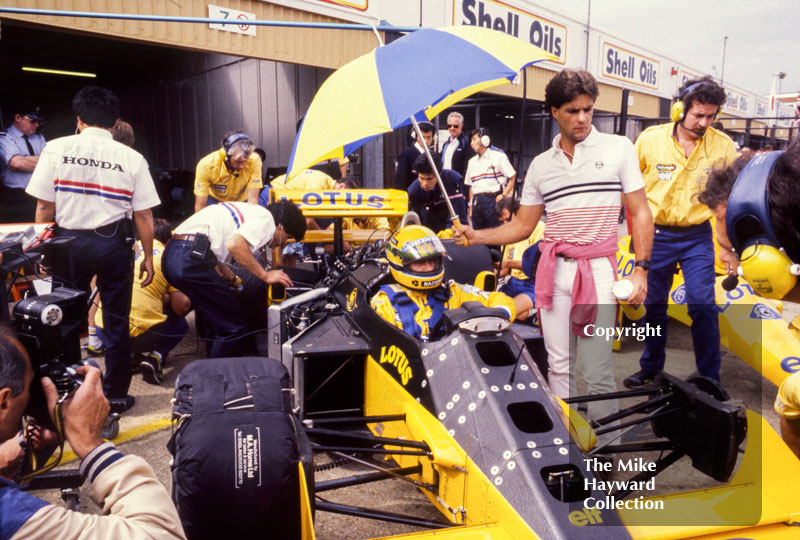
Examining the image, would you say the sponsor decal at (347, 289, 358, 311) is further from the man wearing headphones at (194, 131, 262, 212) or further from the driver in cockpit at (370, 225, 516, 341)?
the man wearing headphones at (194, 131, 262, 212)

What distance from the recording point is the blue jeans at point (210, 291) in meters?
4.28

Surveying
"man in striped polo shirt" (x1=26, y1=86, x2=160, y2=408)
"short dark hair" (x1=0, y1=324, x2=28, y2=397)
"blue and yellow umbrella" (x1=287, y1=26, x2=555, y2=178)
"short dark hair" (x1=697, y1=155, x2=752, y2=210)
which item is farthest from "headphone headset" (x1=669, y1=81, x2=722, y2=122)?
"short dark hair" (x1=0, y1=324, x2=28, y2=397)

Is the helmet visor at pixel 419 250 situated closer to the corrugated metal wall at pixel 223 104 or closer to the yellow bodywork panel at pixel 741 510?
the yellow bodywork panel at pixel 741 510

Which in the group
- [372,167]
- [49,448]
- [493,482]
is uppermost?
[372,167]

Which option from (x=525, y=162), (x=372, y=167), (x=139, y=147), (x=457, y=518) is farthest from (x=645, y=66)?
(x=457, y=518)

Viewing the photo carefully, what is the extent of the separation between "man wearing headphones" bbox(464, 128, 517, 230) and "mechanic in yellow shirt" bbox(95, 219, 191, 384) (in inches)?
164

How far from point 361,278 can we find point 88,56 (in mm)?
13624

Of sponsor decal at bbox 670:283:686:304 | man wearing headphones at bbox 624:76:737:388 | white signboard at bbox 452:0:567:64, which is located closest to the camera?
man wearing headphones at bbox 624:76:737:388

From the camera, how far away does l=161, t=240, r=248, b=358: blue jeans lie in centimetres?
428

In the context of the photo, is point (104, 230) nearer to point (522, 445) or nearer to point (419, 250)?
point (419, 250)

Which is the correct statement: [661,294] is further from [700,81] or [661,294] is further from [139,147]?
[139,147]

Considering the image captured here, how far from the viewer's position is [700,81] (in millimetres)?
3838

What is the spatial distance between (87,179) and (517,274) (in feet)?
11.6

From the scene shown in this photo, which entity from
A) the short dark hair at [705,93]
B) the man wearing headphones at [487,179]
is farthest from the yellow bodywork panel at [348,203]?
the man wearing headphones at [487,179]
